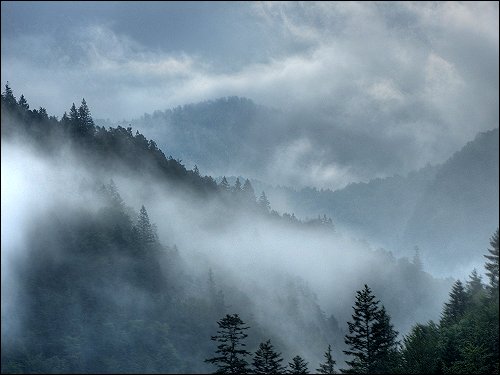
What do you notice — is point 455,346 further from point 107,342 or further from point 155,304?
point 155,304

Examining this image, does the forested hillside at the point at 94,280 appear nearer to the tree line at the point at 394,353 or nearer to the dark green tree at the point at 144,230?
the dark green tree at the point at 144,230

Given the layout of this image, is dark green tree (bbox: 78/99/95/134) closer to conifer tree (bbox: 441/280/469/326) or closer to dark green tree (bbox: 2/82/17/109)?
dark green tree (bbox: 2/82/17/109)

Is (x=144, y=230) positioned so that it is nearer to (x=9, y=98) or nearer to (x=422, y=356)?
(x=9, y=98)

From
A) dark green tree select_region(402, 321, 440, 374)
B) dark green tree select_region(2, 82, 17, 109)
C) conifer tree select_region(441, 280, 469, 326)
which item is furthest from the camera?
dark green tree select_region(2, 82, 17, 109)

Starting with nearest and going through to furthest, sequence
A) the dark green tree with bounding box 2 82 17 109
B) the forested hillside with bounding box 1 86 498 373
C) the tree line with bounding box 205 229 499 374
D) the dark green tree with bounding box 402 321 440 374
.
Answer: the tree line with bounding box 205 229 499 374, the dark green tree with bounding box 402 321 440 374, the forested hillside with bounding box 1 86 498 373, the dark green tree with bounding box 2 82 17 109

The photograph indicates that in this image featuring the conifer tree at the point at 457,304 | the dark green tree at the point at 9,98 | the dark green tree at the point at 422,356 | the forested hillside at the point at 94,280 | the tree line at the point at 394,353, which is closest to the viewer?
the tree line at the point at 394,353

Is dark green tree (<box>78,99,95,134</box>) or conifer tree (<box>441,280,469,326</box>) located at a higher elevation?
dark green tree (<box>78,99,95,134</box>)

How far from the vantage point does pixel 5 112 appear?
168 m

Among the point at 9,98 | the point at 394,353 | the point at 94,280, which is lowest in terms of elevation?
the point at 394,353

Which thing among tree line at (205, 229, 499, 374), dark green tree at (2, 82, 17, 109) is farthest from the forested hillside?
tree line at (205, 229, 499, 374)

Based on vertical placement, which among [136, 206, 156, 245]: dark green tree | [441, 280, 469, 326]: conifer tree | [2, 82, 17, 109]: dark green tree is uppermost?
[2, 82, 17, 109]: dark green tree

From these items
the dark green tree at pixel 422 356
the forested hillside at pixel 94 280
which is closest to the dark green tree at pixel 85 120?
the forested hillside at pixel 94 280

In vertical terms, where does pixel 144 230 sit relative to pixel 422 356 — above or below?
above

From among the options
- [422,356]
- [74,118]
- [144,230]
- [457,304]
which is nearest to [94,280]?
[144,230]
